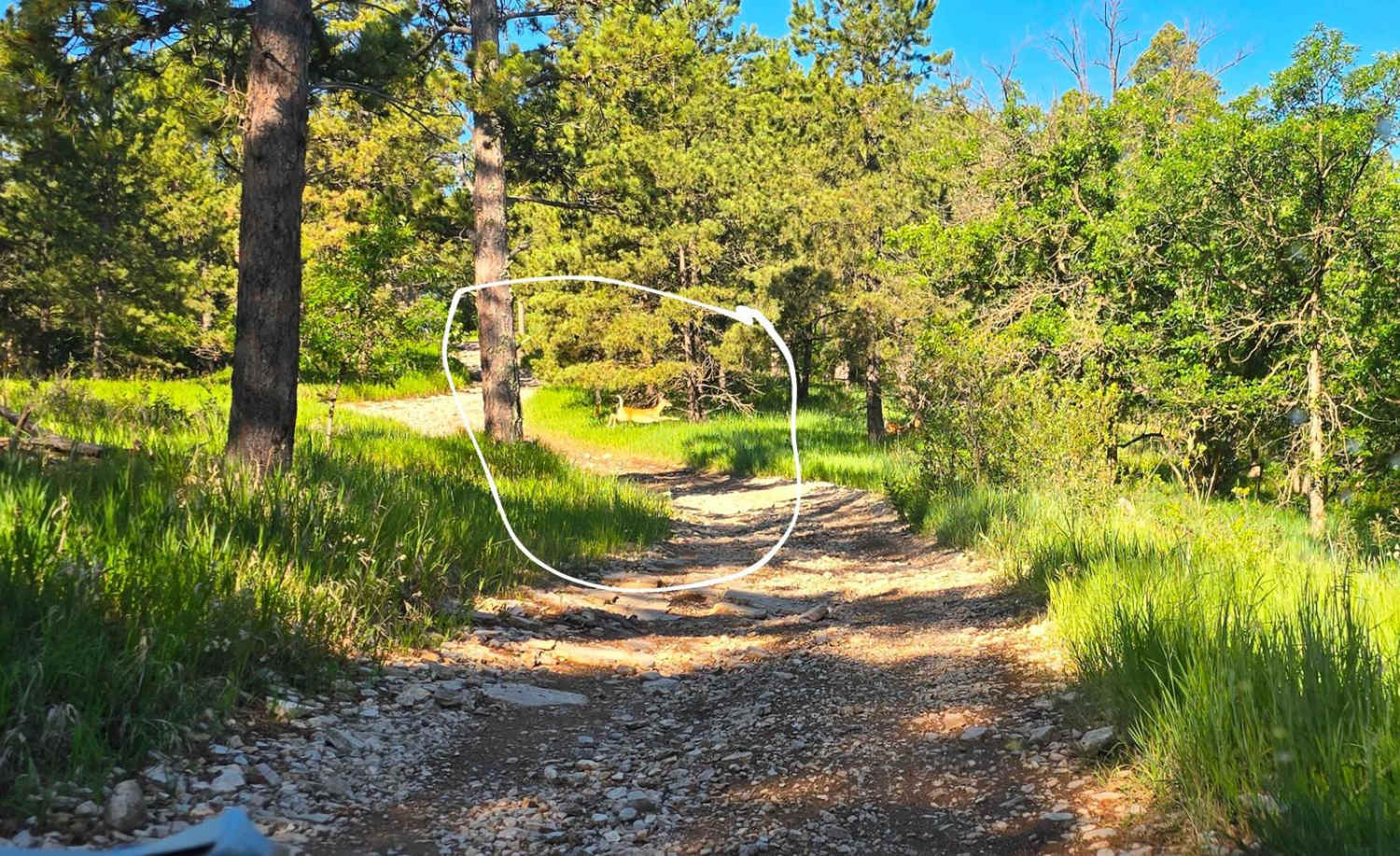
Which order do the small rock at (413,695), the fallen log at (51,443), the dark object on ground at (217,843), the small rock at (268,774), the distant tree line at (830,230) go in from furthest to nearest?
the distant tree line at (830,230) → the fallen log at (51,443) → the small rock at (413,695) → the small rock at (268,774) → the dark object on ground at (217,843)

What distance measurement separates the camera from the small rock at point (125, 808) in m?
2.65

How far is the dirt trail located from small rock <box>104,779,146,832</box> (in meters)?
0.51

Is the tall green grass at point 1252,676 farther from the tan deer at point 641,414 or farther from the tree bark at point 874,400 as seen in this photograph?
the tan deer at point 641,414

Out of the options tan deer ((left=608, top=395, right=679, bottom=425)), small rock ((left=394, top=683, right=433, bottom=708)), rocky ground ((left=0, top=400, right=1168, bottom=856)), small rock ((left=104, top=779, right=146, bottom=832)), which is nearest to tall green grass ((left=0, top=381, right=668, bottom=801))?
small rock ((left=104, top=779, right=146, bottom=832))

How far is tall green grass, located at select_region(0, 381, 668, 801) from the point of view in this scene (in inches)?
115

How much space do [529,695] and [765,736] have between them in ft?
4.13

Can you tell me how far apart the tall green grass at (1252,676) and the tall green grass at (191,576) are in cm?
324

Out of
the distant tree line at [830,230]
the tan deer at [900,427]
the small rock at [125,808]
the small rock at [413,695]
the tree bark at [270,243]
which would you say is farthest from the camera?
the tan deer at [900,427]

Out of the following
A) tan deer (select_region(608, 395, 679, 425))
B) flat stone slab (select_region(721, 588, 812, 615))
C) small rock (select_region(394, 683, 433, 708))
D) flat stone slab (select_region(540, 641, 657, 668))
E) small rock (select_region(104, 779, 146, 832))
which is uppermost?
tan deer (select_region(608, 395, 679, 425))

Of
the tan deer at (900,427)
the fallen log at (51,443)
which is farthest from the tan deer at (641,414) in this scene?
the fallen log at (51,443)

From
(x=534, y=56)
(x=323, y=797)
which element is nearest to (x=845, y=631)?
(x=323, y=797)

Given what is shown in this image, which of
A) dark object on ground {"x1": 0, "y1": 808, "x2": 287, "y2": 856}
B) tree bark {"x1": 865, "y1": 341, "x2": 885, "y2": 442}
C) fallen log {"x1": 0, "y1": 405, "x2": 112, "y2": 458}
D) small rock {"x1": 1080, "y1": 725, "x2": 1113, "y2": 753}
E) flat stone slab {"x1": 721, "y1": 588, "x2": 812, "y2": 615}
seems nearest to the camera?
dark object on ground {"x1": 0, "y1": 808, "x2": 287, "y2": 856}

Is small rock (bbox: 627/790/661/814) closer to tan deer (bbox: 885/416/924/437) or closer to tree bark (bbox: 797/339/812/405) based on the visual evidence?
tan deer (bbox: 885/416/924/437)

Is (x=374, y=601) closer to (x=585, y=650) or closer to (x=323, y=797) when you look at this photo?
(x=585, y=650)
